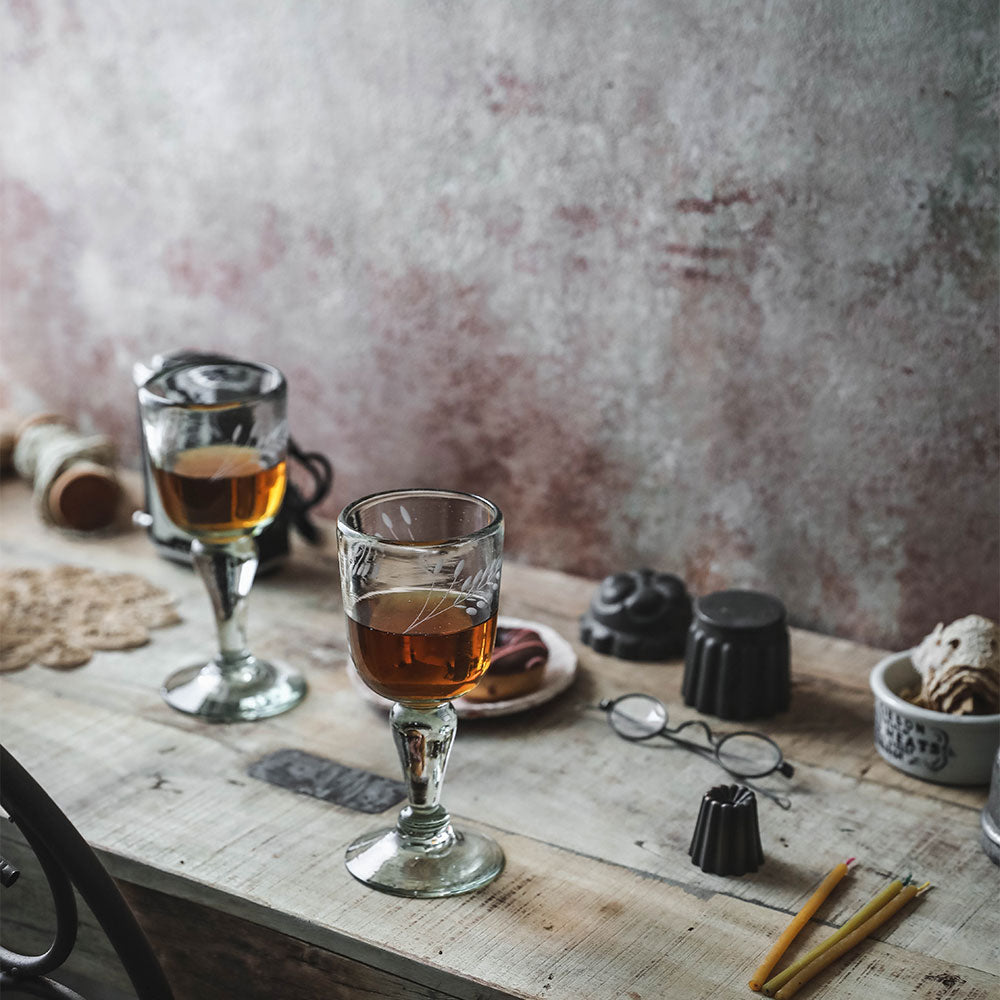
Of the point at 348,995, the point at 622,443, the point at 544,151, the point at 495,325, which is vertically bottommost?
the point at 348,995

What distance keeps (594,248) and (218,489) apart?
0.49 m

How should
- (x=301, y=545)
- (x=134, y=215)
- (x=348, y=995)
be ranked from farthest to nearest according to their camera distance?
(x=134, y=215), (x=301, y=545), (x=348, y=995)

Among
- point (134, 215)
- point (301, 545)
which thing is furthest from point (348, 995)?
point (134, 215)

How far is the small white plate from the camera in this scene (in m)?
1.17

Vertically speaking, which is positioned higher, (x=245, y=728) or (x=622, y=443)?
(x=622, y=443)

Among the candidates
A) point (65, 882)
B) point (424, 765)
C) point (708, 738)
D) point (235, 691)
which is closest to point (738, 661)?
point (708, 738)

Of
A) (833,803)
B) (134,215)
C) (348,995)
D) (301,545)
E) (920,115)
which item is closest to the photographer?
(348,995)

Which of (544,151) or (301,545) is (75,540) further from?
(544,151)

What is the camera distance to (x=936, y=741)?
107 centimetres

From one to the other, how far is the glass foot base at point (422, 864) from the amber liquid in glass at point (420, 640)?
138 millimetres

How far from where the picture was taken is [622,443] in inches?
56.7

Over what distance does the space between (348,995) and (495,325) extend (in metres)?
0.79

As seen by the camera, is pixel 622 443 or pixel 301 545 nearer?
pixel 622 443

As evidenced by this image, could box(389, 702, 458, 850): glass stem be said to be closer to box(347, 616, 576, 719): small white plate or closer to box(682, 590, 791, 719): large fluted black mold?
box(347, 616, 576, 719): small white plate
